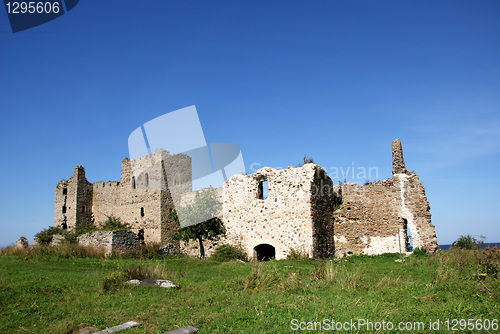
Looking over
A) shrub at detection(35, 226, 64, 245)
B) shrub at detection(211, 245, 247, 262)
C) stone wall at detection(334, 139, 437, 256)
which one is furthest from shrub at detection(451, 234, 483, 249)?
shrub at detection(35, 226, 64, 245)

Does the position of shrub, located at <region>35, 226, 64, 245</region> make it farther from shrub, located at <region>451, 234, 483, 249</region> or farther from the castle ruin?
shrub, located at <region>451, 234, 483, 249</region>

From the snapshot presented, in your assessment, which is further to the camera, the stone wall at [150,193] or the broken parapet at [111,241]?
the stone wall at [150,193]

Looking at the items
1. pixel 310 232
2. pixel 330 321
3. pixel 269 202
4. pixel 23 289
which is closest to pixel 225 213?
pixel 269 202

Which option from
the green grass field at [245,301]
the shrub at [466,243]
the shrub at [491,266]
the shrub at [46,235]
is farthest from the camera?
the shrub at [46,235]

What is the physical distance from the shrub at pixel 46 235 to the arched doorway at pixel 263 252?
14781 mm

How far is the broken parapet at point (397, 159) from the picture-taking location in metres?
19.3

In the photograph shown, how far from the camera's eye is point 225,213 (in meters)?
20.0

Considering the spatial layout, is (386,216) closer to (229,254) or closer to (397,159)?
(397,159)

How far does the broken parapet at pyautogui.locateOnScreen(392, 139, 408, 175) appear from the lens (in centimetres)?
1931

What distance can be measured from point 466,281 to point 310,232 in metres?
8.65

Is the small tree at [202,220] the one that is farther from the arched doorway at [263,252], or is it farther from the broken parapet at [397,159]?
the broken parapet at [397,159]

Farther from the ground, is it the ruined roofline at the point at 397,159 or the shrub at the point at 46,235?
the ruined roofline at the point at 397,159

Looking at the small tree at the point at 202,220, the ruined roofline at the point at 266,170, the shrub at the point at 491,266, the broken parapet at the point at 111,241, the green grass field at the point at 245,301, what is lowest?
the green grass field at the point at 245,301

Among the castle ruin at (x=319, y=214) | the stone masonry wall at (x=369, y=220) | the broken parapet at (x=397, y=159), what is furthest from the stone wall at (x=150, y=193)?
the broken parapet at (x=397, y=159)
